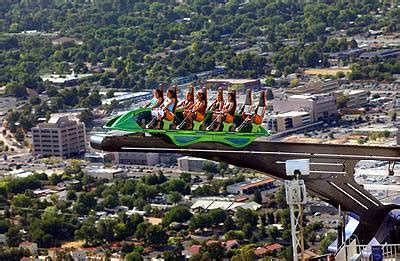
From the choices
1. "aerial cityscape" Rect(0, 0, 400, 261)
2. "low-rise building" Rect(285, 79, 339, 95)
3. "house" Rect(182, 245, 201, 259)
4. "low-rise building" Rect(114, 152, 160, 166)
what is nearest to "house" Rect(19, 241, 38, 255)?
"aerial cityscape" Rect(0, 0, 400, 261)

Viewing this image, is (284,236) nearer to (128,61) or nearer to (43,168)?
(43,168)

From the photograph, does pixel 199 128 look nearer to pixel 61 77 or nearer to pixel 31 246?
pixel 31 246

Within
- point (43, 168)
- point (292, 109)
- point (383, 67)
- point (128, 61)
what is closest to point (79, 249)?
point (43, 168)

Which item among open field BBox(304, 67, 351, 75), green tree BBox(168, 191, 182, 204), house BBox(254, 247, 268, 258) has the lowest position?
open field BBox(304, 67, 351, 75)

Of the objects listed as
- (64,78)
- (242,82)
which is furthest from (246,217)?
(64,78)

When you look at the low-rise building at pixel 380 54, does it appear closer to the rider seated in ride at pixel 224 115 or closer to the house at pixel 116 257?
the house at pixel 116 257

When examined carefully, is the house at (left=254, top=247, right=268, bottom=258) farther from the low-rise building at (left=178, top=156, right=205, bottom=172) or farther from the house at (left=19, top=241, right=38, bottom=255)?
the low-rise building at (left=178, top=156, right=205, bottom=172)
